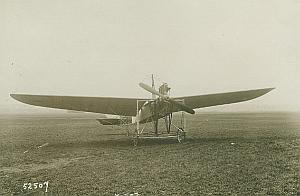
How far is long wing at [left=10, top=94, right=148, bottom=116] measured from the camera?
1342cm

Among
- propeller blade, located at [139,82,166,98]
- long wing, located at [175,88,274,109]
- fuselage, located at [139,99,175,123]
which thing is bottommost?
fuselage, located at [139,99,175,123]

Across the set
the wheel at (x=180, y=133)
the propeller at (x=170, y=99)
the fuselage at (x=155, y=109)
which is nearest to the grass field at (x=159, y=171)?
the propeller at (x=170, y=99)

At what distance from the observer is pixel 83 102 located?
1429 centimetres

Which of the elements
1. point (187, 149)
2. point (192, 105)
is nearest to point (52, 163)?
point (187, 149)

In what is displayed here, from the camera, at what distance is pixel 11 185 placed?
713 centimetres

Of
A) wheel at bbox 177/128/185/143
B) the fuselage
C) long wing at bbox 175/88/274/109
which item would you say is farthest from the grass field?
long wing at bbox 175/88/274/109

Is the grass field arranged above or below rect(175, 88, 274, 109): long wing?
below

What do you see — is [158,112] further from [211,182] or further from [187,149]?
[211,182]

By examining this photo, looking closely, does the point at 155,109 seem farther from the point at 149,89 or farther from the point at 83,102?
the point at 83,102

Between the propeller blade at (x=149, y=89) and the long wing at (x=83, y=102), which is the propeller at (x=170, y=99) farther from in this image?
the long wing at (x=83, y=102)

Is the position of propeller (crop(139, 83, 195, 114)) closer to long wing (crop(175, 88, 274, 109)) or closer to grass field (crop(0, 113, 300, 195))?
long wing (crop(175, 88, 274, 109))

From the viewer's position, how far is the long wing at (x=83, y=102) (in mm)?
13422

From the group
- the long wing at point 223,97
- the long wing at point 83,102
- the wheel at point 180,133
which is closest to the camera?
the long wing at point 83,102

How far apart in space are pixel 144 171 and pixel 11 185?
111 inches
